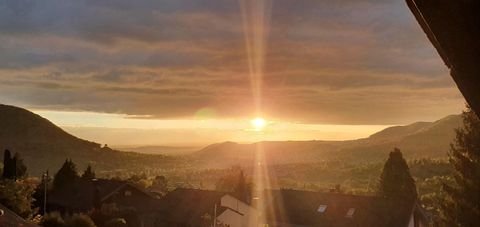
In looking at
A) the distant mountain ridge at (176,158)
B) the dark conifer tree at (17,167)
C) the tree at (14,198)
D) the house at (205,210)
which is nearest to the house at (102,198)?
the house at (205,210)

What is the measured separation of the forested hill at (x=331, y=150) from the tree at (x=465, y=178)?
5199 inches

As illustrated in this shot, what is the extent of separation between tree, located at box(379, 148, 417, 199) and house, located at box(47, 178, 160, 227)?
17.7 metres

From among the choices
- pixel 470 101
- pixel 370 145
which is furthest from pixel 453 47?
pixel 370 145

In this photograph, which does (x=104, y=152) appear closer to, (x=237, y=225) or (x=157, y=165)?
(x=157, y=165)

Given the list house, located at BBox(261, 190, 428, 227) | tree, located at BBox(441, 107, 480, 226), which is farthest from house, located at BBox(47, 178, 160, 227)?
tree, located at BBox(441, 107, 480, 226)

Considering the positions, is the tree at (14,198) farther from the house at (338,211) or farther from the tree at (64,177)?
the tree at (64,177)

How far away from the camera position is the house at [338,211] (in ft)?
116

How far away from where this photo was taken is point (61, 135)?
12925 centimetres

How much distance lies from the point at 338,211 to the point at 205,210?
30.9 feet

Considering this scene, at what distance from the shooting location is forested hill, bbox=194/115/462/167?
164 meters

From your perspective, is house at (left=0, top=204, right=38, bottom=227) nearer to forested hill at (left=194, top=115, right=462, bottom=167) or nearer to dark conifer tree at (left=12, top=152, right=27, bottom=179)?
dark conifer tree at (left=12, top=152, right=27, bottom=179)

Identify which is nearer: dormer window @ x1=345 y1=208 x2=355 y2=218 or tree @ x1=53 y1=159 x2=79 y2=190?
dormer window @ x1=345 y1=208 x2=355 y2=218

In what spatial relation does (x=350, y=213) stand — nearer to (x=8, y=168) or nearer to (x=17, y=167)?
(x=17, y=167)

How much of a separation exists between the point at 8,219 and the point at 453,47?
59.4ft
